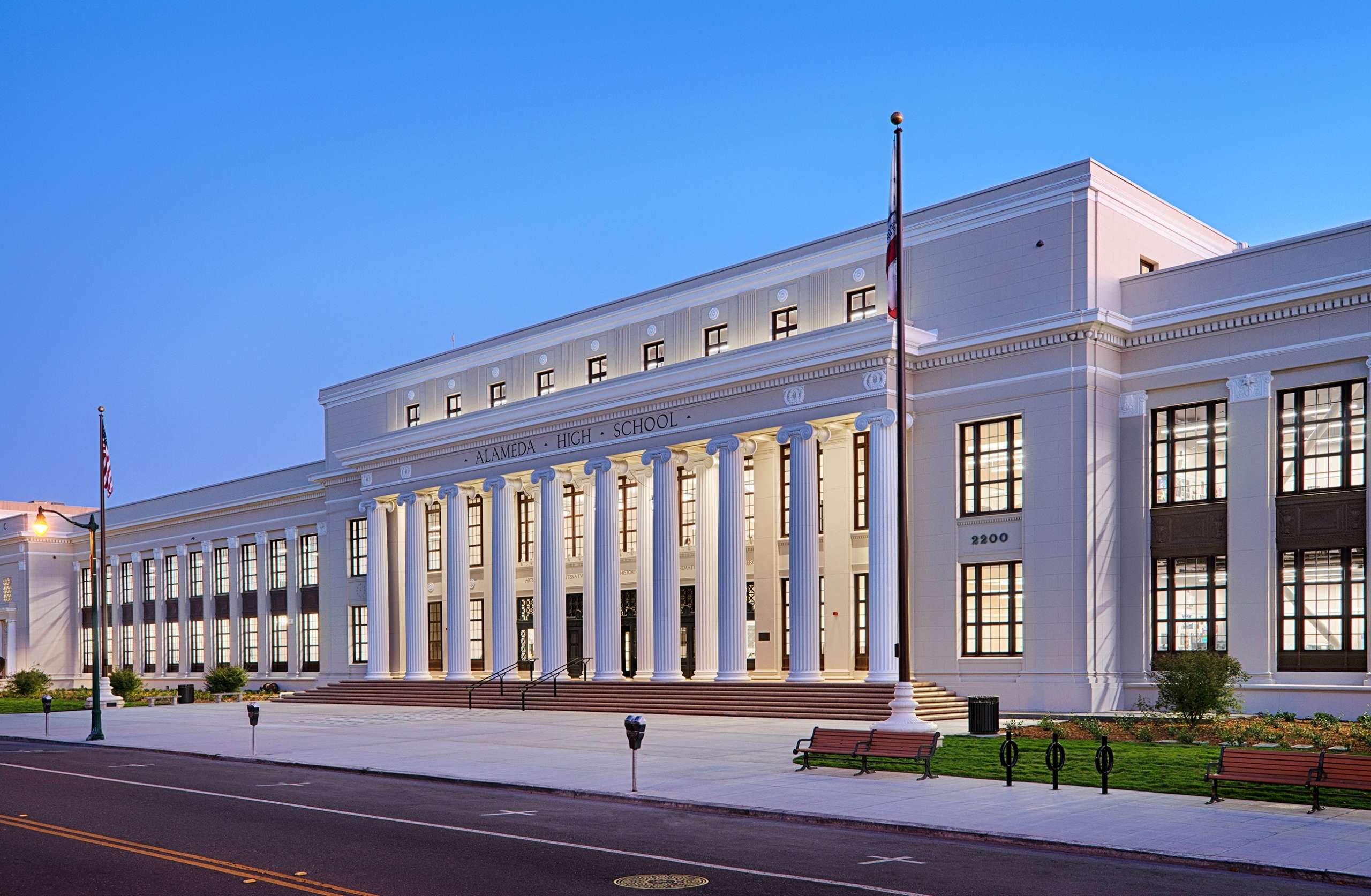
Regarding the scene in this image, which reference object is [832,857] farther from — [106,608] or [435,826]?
[106,608]

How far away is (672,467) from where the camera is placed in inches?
1743

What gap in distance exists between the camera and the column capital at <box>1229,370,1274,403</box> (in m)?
33.4

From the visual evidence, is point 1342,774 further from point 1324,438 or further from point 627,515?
point 627,515

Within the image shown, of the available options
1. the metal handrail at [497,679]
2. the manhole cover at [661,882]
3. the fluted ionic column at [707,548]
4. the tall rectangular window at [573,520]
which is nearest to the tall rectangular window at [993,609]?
the fluted ionic column at [707,548]

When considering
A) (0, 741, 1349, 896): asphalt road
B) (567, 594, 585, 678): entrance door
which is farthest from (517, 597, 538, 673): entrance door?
(0, 741, 1349, 896): asphalt road

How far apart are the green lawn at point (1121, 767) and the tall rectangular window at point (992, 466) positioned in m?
11.3

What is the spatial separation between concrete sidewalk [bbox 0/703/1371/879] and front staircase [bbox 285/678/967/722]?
1383 mm

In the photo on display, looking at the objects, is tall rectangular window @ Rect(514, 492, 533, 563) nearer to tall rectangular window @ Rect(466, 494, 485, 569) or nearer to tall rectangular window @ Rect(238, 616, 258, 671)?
tall rectangular window @ Rect(466, 494, 485, 569)

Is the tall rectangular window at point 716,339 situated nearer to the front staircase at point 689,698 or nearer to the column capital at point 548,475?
the column capital at point 548,475

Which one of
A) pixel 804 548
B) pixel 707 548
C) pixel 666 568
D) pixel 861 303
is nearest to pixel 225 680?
pixel 666 568

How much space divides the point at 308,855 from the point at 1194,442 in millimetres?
28084

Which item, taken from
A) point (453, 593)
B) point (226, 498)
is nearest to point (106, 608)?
point (226, 498)

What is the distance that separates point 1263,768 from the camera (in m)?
17.3

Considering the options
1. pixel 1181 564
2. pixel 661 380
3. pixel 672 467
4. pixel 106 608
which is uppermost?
pixel 661 380
